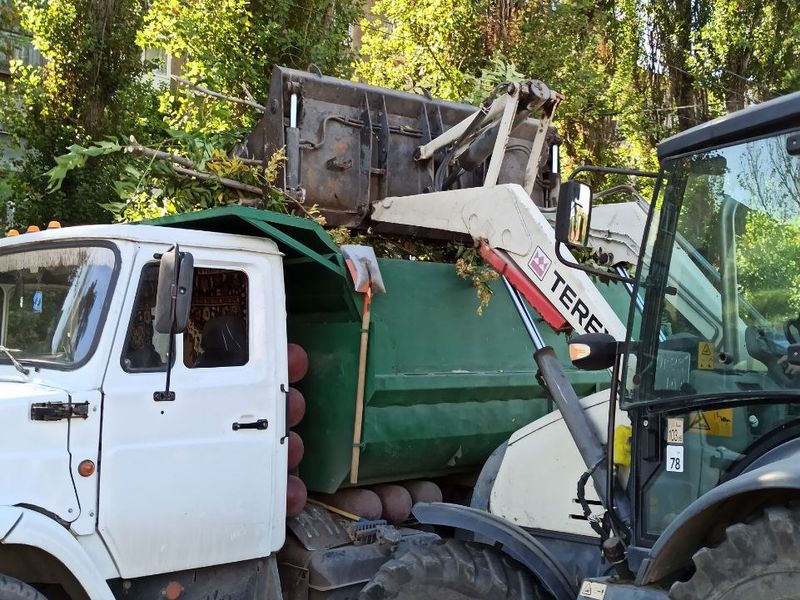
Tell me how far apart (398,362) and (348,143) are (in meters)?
1.69

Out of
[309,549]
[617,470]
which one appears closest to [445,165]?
[309,549]

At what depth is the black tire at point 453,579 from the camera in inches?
138

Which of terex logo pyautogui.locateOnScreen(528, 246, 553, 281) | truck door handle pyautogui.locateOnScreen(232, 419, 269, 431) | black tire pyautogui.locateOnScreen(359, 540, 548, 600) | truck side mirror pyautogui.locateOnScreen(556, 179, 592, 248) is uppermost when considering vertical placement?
truck side mirror pyautogui.locateOnScreen(556, 179, 592, 248)

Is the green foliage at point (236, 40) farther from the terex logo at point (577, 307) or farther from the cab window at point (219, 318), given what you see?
the terex logo at point (577, 307)

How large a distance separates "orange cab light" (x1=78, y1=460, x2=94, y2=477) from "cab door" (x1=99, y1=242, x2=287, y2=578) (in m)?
0.05

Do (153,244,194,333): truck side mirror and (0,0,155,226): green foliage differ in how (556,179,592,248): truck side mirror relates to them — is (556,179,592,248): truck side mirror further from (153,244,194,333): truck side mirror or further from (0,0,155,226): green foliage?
(0,0,155,226): green foliage

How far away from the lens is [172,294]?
11.6 ft

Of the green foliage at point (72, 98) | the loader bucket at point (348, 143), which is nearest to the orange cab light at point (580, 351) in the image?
the loader bucket at point (348, 143)

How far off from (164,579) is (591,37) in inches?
439

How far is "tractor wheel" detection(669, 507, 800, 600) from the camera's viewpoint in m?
2.21

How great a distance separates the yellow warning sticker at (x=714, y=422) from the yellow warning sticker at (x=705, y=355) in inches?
5.9

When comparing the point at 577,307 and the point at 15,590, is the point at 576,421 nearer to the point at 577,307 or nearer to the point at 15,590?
the point at 577,307

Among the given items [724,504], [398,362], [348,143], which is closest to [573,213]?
[724,504]

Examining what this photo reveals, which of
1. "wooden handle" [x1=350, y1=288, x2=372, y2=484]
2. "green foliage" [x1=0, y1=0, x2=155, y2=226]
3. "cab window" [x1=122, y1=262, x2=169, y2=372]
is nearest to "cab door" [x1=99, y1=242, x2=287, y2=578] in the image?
"cab window" [x1=122, y1=262, x2=169, y2=372]
